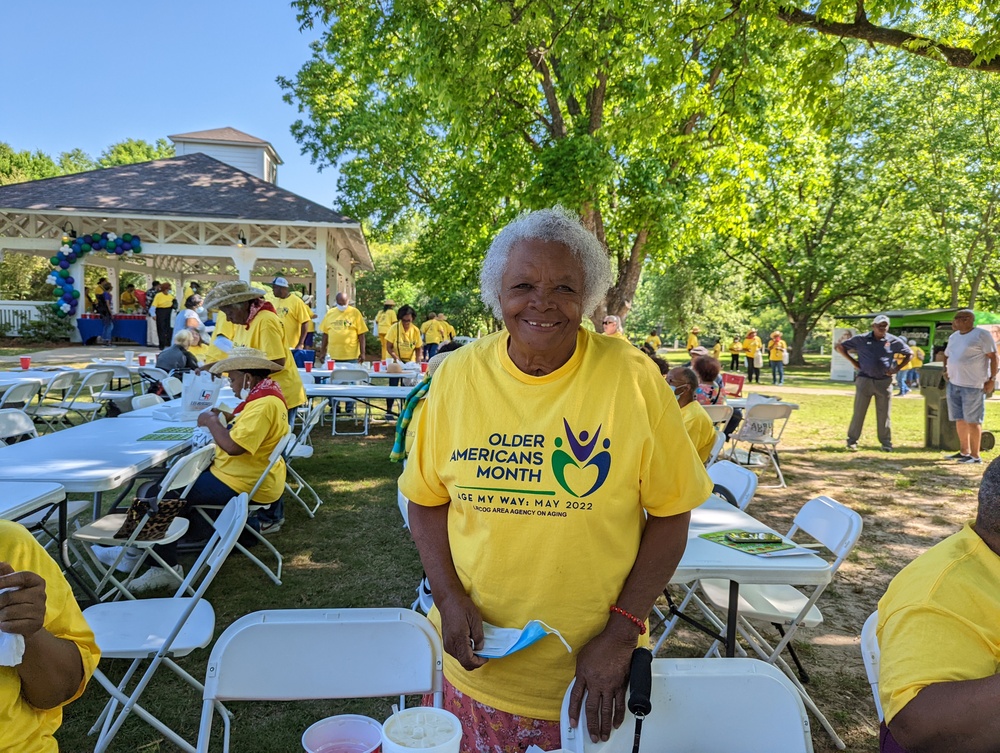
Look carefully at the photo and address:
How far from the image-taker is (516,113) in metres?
12.6

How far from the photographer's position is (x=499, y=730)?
181 cm

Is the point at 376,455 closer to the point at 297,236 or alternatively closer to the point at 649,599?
the point at 649,599

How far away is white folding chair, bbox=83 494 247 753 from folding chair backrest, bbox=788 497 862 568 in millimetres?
2752

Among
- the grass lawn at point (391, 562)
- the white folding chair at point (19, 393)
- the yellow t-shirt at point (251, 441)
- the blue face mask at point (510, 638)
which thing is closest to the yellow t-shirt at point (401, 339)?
the grass lawn at point (391, 562)

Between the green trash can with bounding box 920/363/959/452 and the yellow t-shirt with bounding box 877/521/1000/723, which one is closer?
the yellow t-shirt with bounding box 877/521/1000/723

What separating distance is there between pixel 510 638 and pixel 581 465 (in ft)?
1.58

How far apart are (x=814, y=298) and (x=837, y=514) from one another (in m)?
32.8

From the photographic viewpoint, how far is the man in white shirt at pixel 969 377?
9.07 m

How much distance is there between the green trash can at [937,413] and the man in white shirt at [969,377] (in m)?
0.87

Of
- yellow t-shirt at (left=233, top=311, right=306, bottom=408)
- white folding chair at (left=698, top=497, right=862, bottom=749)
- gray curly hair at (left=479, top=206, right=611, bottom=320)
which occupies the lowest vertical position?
white folding chair at (left=698, top=497, right=862, bottom=749)

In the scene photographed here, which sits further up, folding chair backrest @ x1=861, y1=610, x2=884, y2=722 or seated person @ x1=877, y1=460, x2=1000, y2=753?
seated person @ x1=877, y1=460, x2=1000, y2=753

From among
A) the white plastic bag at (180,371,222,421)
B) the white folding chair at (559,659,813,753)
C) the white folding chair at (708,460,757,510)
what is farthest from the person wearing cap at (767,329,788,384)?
the white folding chair at (559,659,813,753)

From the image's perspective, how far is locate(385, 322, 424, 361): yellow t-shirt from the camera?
12.5 m

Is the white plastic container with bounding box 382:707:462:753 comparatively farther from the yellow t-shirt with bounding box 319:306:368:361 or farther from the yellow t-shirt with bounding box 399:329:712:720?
the yellow t-shirt with bounding box 319:306:368:361
